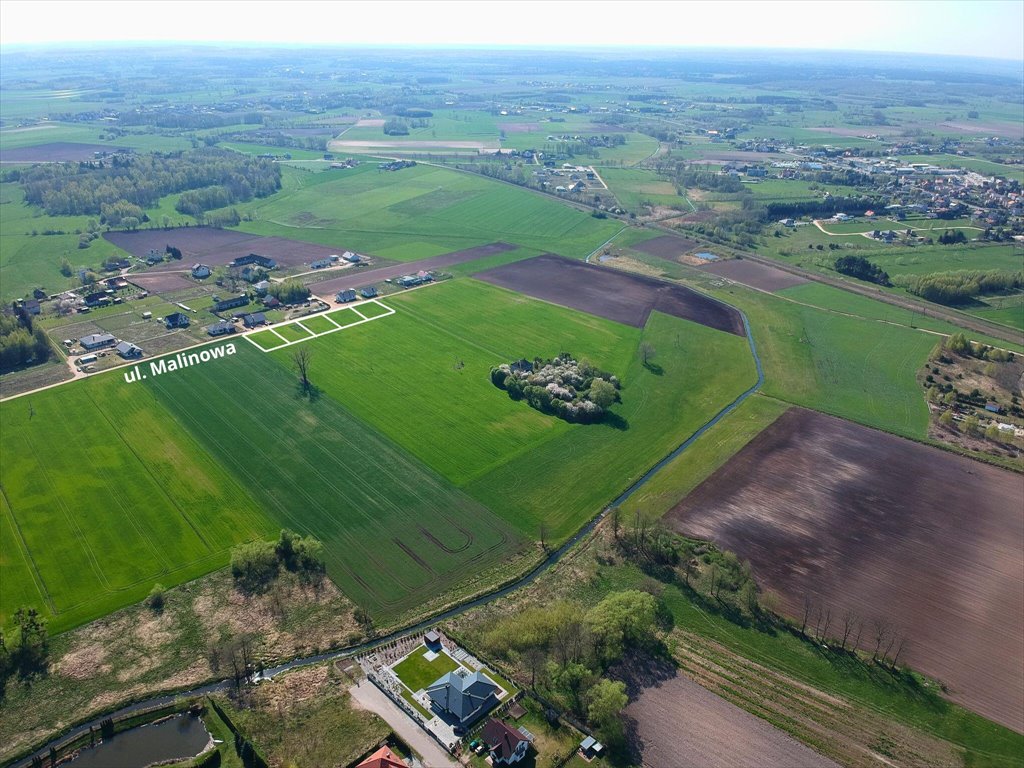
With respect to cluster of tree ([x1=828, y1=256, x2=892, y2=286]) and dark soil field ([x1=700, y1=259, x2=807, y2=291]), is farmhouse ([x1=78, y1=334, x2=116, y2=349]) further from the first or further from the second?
cluster of tree ([x1=828, y1=256, x2=892, y2=286])

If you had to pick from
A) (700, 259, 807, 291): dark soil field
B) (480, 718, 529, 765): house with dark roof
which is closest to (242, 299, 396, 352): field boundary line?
(700, 259, 807, 291): dark soil field

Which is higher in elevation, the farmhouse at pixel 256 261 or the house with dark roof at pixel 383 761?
the farmhouse at pixel 256 261

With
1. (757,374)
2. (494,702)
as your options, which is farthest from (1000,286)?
(494,702)

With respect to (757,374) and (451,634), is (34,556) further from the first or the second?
(757,374)

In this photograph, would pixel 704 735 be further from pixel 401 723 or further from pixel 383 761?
pixel 383 761

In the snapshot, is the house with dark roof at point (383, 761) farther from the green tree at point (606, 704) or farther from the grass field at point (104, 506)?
the grass field at point (104, 506)

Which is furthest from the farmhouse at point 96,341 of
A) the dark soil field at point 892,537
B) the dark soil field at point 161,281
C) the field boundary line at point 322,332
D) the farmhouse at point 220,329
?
the dark soil field at point 892,537
